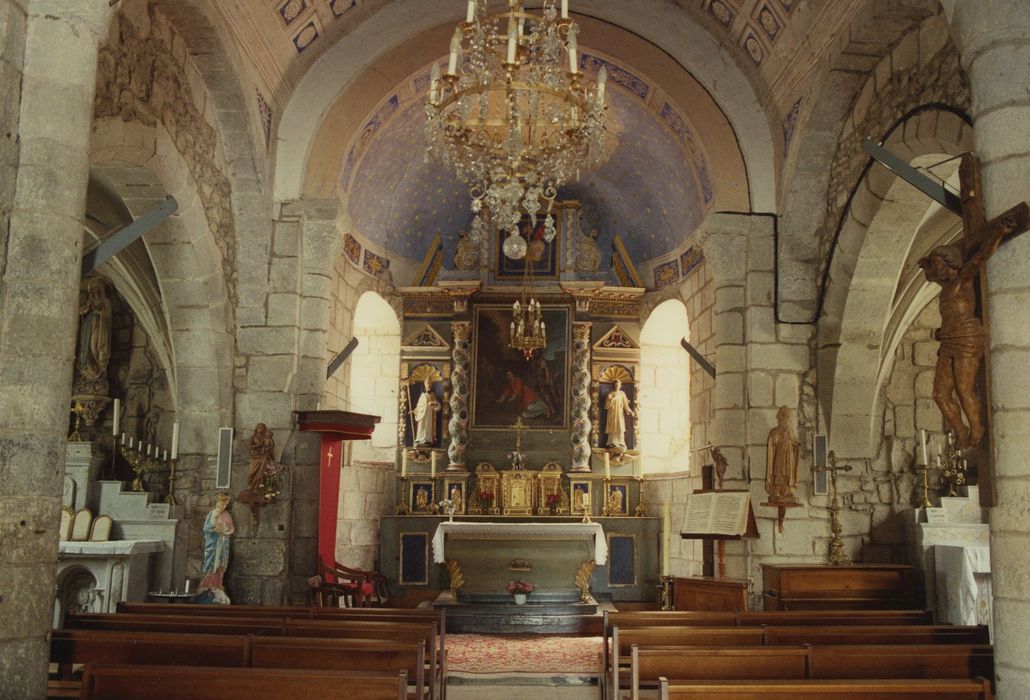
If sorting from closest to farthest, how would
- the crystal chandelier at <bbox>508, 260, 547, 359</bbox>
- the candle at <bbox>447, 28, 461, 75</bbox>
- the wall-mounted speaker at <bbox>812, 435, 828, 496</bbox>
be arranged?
the candle at <bbox>447, 28, 461, 75</bbox> → the wall-mounted speaker at <bbox>812, 435, 828, 496</bbox> → the crystal chandelier at <bbox>508, 260, 547, 359</bbox>

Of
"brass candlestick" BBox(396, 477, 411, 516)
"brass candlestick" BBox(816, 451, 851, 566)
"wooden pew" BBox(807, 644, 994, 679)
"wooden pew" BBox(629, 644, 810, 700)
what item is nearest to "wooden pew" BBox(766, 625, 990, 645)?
"wooden pew" BBox(807, 644, 994, 679)

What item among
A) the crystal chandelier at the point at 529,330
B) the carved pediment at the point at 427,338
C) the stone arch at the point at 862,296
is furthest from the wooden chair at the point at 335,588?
the stone arch at the point at 862,296

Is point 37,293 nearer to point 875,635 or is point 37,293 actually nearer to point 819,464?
point 875,635

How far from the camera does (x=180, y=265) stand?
368 inches

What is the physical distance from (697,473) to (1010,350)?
684 centimetres

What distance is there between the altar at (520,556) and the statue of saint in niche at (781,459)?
2.33 metres

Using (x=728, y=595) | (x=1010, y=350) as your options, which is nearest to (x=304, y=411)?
(x=728, y=595)

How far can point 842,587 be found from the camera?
8.77 meters

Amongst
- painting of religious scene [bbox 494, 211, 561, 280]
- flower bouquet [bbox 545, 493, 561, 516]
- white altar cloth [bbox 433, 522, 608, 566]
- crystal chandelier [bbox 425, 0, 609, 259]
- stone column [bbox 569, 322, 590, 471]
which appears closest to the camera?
crystal chandelier [bbox 425, 0, 609, 259]

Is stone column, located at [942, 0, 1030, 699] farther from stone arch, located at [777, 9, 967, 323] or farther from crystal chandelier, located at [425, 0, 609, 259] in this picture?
crystal chandelier, located at [425, 0, 609, 259]

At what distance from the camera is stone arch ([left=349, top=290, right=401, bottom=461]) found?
14000 millimetres

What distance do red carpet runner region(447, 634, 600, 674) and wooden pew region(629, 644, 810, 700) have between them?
320cm

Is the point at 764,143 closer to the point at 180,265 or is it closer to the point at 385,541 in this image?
the point at 180,265

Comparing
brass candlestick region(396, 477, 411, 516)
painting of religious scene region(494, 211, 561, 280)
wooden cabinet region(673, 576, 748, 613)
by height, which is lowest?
wooden cabinet region(673, 576, 748, 613)
